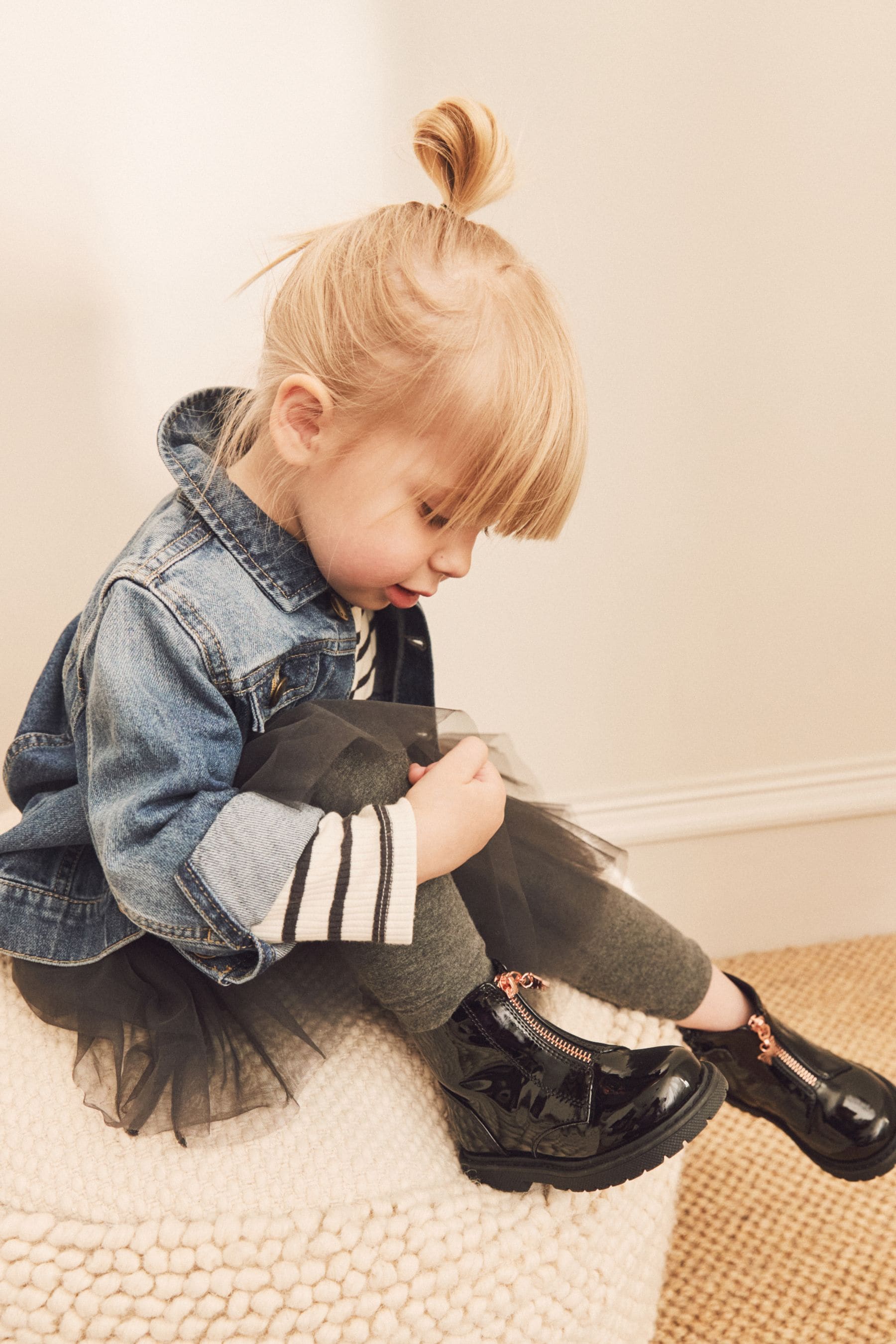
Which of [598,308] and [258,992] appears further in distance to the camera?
[598,308]

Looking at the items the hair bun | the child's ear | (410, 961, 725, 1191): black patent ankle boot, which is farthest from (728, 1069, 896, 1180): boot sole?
the hair bun

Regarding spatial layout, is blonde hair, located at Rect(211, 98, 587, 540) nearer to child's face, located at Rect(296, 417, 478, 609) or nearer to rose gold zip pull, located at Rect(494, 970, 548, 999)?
child's face, located at Rect(296, 417, 478, 609)

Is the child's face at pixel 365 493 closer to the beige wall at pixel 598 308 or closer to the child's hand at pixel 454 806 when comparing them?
the child's hand at pixel 454 806

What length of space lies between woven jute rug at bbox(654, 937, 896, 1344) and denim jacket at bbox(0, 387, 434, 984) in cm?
56

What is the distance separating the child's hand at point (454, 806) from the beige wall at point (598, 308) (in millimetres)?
454

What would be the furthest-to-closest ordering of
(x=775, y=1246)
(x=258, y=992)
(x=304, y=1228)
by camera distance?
(x=775, y=1246), (x=258, y=992), (x=304, y=1228)

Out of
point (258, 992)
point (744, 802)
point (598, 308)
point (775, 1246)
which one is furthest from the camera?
point (744, 802)

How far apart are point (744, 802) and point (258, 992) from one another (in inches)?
30.8

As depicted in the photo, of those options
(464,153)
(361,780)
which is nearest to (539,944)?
(361,780)

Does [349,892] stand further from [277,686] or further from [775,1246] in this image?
[775,1246]

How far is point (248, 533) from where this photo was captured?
69 cm

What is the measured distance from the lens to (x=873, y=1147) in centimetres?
78

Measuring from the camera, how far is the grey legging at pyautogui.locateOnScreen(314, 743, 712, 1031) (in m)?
0.62

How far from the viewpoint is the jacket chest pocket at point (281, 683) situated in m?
0.66
